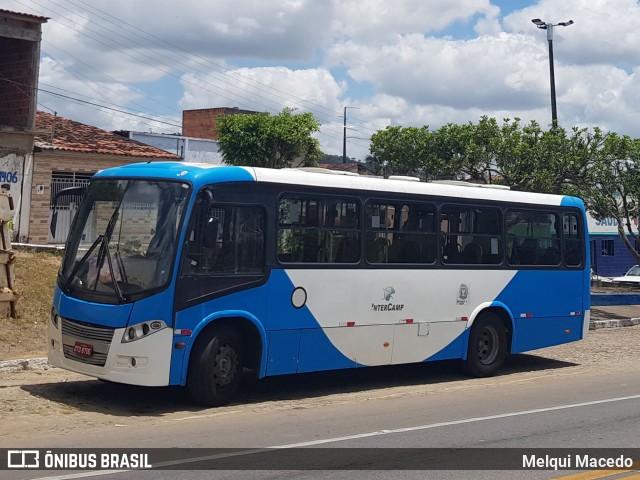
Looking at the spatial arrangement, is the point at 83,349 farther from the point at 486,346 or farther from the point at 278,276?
the point at 486,346

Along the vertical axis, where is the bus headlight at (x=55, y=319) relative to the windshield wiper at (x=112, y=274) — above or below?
below

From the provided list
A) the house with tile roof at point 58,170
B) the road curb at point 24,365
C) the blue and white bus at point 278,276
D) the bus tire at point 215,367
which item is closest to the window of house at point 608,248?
the house with tile roof at point 58,170

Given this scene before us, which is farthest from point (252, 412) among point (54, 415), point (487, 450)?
point (487, 450)

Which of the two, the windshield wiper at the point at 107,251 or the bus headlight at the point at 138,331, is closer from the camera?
the bus headlight at the point at 138,331

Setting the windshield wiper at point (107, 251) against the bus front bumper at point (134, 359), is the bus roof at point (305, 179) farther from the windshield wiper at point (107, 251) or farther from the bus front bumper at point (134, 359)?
the bus front bumper at point (134, 359)

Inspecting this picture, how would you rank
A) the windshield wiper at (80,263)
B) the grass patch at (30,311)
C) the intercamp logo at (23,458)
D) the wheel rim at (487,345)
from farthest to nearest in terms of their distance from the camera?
1. the wheel rim at (487,345)
2. the grass patch at (30,311)
3. the windshield wiper at (80,263)
4. the intercamp logo at (23,458)

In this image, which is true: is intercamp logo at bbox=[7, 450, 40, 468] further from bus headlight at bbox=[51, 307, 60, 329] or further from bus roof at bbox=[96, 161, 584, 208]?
bus roof at bbox=[96, 161, 584, 208]

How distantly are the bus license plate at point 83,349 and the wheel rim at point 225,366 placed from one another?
152cm

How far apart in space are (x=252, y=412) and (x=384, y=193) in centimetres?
392

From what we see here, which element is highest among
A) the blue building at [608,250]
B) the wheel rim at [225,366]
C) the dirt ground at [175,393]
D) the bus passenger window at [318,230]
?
the blue building at [608,250]

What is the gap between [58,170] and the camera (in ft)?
92.6

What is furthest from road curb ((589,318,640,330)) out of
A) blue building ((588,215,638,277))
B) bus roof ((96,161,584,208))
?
blue building ((588,215,638,277))

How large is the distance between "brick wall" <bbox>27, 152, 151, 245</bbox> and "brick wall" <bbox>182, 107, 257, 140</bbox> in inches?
1333

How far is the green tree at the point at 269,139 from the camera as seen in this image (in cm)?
4019
